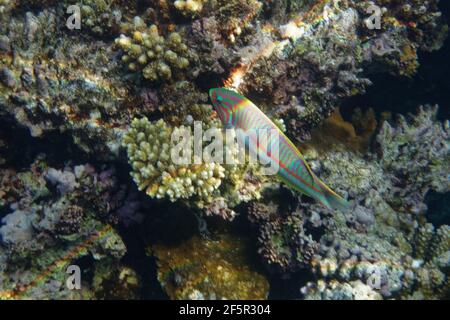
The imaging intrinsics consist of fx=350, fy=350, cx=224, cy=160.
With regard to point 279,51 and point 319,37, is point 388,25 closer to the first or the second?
point 319,37

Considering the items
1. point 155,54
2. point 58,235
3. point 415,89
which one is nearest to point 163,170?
point 155,54

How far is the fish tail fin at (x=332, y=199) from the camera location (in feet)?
8.04

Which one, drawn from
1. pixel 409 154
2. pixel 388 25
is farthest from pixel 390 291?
pixel 388 25

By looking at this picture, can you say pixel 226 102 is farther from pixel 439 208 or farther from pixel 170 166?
pixel 439 208

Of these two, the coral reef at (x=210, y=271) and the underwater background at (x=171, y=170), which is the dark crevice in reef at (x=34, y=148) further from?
the coral reef at (x=210, y=271)

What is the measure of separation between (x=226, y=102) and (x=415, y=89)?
5534mm

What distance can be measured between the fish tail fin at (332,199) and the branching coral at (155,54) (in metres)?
2.41

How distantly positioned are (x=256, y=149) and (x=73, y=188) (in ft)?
8.85

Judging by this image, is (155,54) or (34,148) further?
(34,148)

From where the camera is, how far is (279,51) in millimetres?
4449

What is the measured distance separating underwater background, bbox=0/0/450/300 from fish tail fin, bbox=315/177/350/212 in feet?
5.10

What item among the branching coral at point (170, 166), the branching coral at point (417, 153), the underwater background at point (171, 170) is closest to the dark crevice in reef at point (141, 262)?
the underwater background at point (171, 170)

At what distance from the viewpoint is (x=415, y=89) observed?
22.0ft

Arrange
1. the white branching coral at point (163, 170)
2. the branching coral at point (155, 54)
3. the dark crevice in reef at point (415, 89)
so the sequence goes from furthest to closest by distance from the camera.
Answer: the dark crevice in reef at point (415, 89)
the branching coral at point (155, 54)
the white branching coral at point (163, 170)
